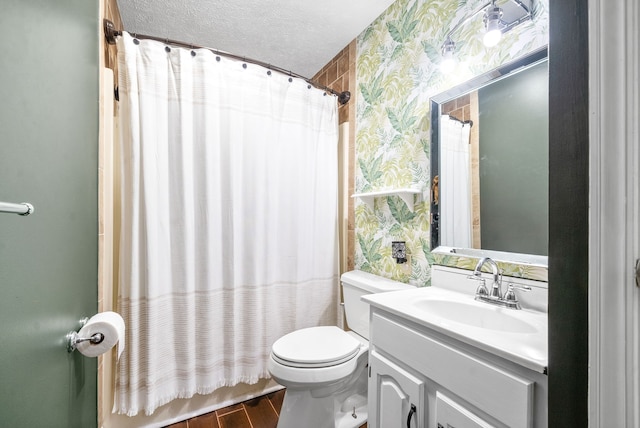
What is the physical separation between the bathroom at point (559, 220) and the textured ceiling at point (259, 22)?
118cm

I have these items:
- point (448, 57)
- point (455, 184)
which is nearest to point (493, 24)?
point (448, 57)

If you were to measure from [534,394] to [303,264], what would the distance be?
1.35 metres

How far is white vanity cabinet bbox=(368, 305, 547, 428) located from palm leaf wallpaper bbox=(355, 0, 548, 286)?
1.58 feet

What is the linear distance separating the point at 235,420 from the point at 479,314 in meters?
1.45

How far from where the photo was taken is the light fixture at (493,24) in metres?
0.99

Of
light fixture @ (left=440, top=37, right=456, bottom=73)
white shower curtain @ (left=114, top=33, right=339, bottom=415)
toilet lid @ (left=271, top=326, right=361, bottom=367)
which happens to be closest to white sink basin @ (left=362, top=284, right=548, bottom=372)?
toilet lid @ (left=271, top=326, right=361, bottom=367)

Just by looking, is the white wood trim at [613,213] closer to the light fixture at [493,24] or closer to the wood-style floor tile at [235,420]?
the light fixture at [493,24]

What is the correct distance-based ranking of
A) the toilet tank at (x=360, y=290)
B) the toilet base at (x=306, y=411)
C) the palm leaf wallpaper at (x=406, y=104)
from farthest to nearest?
the toilet tank at (x=360, y=290) → the toilet base at (x=306, y=411) → the palm leaf wallpaper at (x=406, y=104)

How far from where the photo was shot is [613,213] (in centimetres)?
42

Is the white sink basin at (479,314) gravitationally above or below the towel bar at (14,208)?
below

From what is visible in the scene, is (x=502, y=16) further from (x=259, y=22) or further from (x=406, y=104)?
(x=259, y=22)

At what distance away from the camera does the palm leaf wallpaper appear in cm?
116

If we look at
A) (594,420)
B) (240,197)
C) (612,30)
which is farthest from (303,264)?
(612,30)

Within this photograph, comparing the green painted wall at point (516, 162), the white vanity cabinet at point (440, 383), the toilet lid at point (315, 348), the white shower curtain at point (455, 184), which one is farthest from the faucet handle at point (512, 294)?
the toilet lid at point (315, 348)
